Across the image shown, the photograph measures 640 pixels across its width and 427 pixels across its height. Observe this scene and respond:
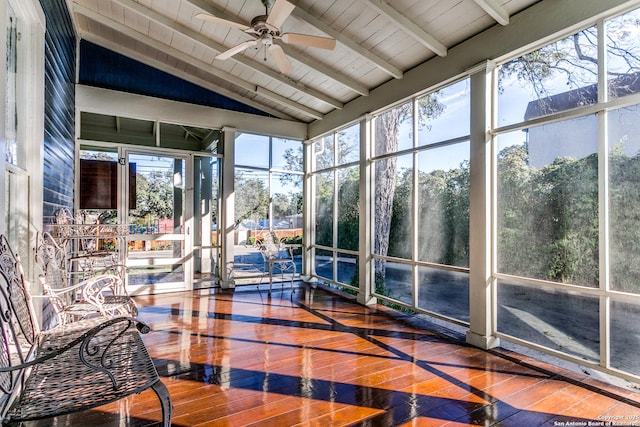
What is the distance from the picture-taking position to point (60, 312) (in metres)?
2.60

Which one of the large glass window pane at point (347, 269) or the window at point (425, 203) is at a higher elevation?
the window at point (425, 203)

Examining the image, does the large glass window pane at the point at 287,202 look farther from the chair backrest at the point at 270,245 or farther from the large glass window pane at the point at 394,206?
the large glass window pane at the point at 394,206

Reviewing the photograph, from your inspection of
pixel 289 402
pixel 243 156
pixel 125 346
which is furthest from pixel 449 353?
pixel 243 156

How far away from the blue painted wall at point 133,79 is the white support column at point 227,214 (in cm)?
75

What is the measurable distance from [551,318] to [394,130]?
9.77 ft

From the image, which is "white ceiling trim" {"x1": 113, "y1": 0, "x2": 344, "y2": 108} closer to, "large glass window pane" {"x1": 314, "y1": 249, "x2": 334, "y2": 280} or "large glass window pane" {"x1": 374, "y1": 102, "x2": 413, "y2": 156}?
"large glass window pane" {"x1": 374, "y1": 102, "x2": 413, "y2": 156}

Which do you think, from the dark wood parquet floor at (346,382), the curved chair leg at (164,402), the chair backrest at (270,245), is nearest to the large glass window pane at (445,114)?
the dark wood parquet floor at (346,382)

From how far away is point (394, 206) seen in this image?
496cm

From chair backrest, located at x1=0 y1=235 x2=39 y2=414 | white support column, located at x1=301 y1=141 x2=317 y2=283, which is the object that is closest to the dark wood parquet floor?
A: chair backrest, located at x1=0 y1=235 x2=39 y2=414

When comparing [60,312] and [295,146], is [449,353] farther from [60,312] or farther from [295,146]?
[295,146]

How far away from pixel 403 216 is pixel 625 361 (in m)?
2.67

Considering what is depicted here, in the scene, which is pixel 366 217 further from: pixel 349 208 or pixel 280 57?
pixel 280 57

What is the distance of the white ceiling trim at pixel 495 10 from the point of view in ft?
10.1

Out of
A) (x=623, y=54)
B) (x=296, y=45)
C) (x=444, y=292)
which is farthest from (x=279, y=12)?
(x=444, y=292)
